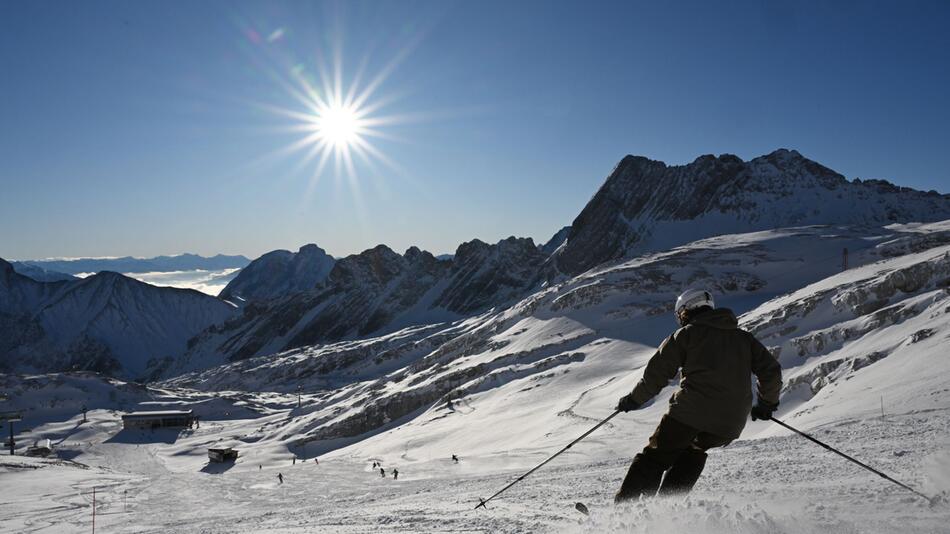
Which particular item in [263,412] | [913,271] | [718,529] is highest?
[913,271]

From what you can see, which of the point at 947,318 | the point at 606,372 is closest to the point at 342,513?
the point at 947,318

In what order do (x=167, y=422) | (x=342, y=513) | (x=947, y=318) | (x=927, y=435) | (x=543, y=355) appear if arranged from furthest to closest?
(x=167, y=422)
(x=543, y=355)
(x=947, y=318)
(x=342, y=513)
(x=927, y=435)

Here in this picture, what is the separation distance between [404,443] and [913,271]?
124 ft

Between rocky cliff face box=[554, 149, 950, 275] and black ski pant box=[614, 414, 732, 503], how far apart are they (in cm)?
17210

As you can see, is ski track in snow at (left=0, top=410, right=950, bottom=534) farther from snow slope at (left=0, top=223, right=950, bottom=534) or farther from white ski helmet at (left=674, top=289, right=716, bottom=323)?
white ski helmet at (left=674, top=289, right=716, bottom=323)

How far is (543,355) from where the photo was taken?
63156mm

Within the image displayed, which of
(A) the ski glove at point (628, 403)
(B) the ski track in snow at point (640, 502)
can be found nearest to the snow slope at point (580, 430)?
(B) the ski track in snow at point (640, 502)

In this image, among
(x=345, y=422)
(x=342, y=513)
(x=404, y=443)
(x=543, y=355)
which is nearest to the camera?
(x=342, y=513)

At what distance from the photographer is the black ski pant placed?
609 centimetres

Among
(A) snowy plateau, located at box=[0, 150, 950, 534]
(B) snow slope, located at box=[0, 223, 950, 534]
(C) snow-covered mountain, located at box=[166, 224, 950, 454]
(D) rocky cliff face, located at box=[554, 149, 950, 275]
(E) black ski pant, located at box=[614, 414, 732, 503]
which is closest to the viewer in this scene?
(E) black ski pant, located at box=[614, 414, 732, 503]

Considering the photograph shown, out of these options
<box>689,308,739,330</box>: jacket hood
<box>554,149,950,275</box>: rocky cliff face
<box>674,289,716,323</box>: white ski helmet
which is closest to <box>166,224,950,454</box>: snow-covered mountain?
<box>674,289,716,323</box>: white ski helmet

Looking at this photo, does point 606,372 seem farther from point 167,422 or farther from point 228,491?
point 167,422

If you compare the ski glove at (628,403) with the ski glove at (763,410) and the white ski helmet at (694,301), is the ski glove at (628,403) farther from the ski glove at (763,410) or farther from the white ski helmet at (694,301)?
the ski glove at (763,410)

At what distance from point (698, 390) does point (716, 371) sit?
0.92 feet
